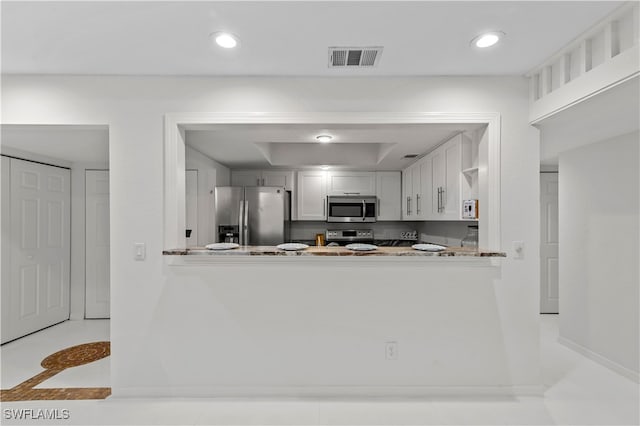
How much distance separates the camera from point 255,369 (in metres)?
2.42

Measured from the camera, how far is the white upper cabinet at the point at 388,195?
509 cm

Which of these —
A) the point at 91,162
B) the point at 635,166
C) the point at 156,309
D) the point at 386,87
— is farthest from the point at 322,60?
the point at 91,162

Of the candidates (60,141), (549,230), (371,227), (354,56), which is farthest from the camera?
(371,227)

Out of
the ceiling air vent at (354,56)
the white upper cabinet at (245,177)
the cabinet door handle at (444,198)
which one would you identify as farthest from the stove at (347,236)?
the ceiling air vent at (354,56)

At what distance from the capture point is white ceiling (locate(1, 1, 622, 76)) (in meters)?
1.62

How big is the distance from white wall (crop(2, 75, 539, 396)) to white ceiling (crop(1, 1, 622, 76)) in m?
0.11

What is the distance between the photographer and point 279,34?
1.85 meters

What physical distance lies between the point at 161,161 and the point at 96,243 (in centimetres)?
283

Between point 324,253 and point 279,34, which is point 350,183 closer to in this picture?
point 324,253

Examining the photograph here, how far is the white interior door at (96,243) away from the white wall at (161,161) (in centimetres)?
238

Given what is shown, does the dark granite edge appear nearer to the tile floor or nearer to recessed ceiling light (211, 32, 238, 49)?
the tile floor

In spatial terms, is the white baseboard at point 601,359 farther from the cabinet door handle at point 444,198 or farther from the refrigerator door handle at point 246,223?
the refrigerator door handle at point 246,223

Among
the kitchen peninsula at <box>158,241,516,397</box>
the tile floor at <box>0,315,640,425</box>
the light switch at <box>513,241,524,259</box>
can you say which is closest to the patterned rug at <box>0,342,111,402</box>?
the tile floor at <box>0,315,640,425</box>

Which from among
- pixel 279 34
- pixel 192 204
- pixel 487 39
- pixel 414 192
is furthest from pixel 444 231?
pixel 279 34
